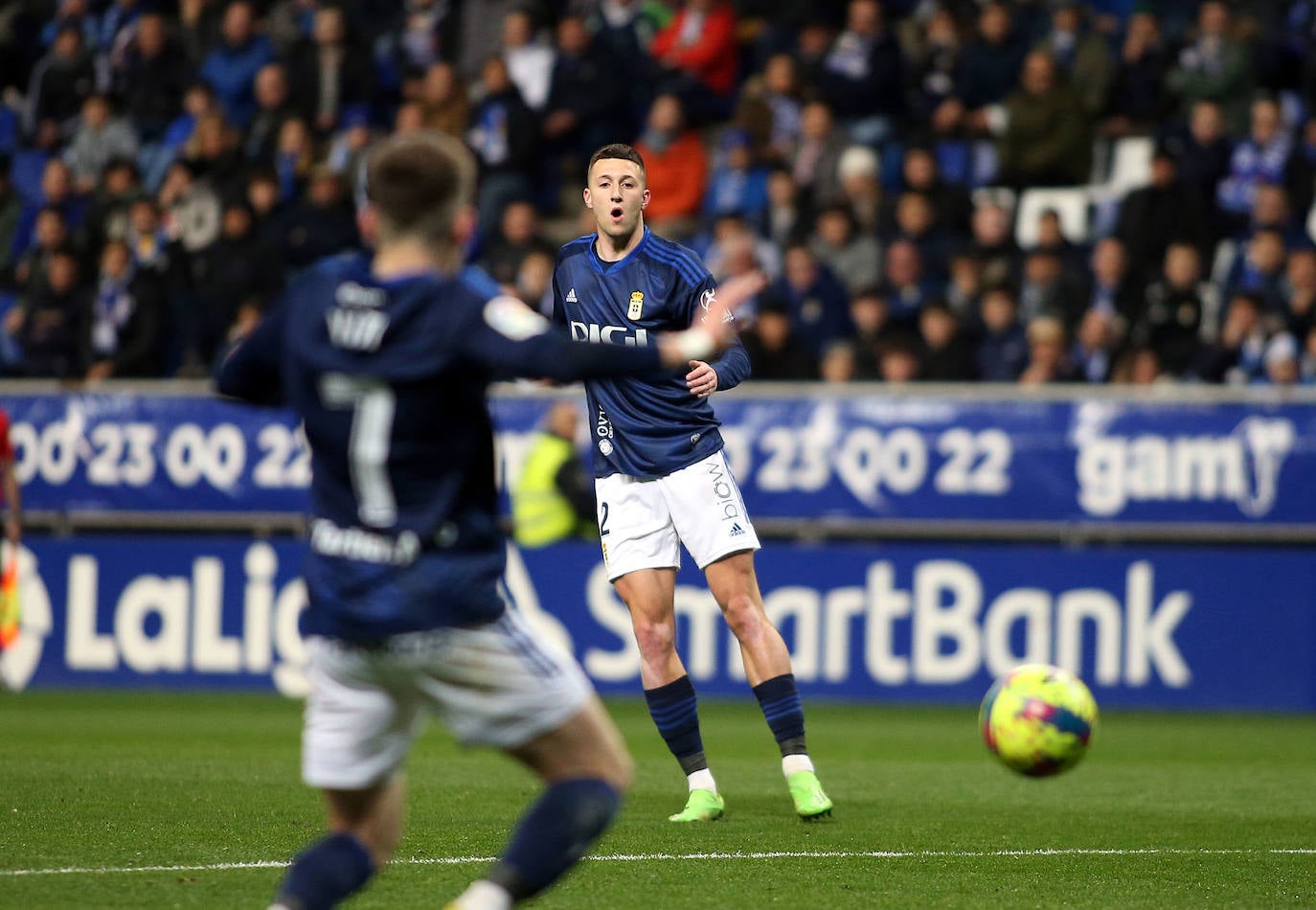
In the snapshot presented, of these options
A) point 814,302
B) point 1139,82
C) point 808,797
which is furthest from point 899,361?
point 808,797

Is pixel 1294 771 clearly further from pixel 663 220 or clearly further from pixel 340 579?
pixel 663 220

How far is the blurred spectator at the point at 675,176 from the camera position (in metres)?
16.4

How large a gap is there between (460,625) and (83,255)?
1365cm

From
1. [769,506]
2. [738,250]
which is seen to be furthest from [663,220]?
[769,506]

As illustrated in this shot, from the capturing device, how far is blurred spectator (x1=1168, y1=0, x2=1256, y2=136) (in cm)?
1617

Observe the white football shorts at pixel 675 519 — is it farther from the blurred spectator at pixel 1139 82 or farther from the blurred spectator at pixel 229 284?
the blurred spectator at pixel 1139 82

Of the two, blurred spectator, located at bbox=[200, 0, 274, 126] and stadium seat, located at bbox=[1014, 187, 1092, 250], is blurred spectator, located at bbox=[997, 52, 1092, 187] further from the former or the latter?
blurred spectator, located at bbox=[200, 0, 274, 126]

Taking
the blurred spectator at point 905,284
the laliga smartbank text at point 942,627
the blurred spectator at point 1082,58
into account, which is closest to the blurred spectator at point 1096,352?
the blurred spectator at point 905,284

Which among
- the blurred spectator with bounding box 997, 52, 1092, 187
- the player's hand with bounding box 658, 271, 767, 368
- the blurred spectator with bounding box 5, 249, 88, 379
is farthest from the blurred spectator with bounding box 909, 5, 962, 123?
the player's hand with bounding box 658, 271, 767, 368

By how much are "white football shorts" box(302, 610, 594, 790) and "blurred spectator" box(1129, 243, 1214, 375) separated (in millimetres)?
10647

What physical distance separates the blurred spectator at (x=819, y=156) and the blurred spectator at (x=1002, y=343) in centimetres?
248

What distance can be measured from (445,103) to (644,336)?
9927 millimetres

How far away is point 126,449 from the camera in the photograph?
14.2 metres

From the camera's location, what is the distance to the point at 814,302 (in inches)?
595
